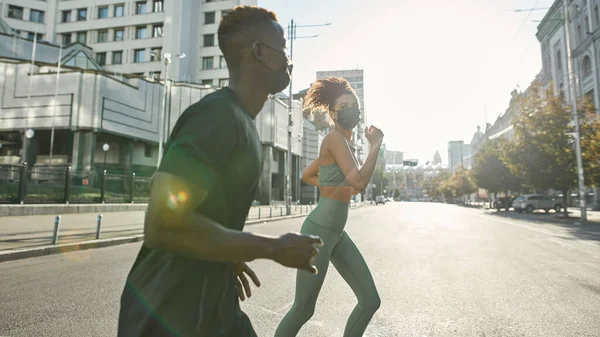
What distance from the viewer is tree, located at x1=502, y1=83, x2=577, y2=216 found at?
23.2m

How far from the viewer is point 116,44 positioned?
45469 mm

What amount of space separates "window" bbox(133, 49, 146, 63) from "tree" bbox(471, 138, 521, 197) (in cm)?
4046

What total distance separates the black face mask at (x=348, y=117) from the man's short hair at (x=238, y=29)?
4.94 ft

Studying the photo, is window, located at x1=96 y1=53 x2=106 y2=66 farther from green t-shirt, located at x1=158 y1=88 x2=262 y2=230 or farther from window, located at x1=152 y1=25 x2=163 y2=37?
green t-shirt, located at x1=158 y1=88 x2=262 y2=230

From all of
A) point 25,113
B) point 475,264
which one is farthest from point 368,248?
point 25,113

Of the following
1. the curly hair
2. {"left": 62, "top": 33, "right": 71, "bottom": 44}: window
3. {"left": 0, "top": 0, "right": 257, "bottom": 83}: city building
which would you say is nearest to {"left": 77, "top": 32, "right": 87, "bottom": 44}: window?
{"left": 0, "top": 0, "right": 257, "bottom": 83}: city building

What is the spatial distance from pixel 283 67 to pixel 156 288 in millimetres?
849

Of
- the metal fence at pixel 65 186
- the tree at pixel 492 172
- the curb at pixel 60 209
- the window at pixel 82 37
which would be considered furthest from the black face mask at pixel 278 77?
the window at pixel 82 37

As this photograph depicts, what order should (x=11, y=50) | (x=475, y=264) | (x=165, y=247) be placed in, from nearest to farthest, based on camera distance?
(x=165, y=247)
(x=475, y=264)
(x=11, y=50)

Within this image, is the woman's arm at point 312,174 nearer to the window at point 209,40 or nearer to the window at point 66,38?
the window at point 209,40

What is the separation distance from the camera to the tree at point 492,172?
39.4 m

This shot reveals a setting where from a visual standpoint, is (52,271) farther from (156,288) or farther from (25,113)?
(25,113)

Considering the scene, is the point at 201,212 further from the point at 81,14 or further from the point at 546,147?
the point at 81,14

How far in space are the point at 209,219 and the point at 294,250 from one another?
25 centimetres
